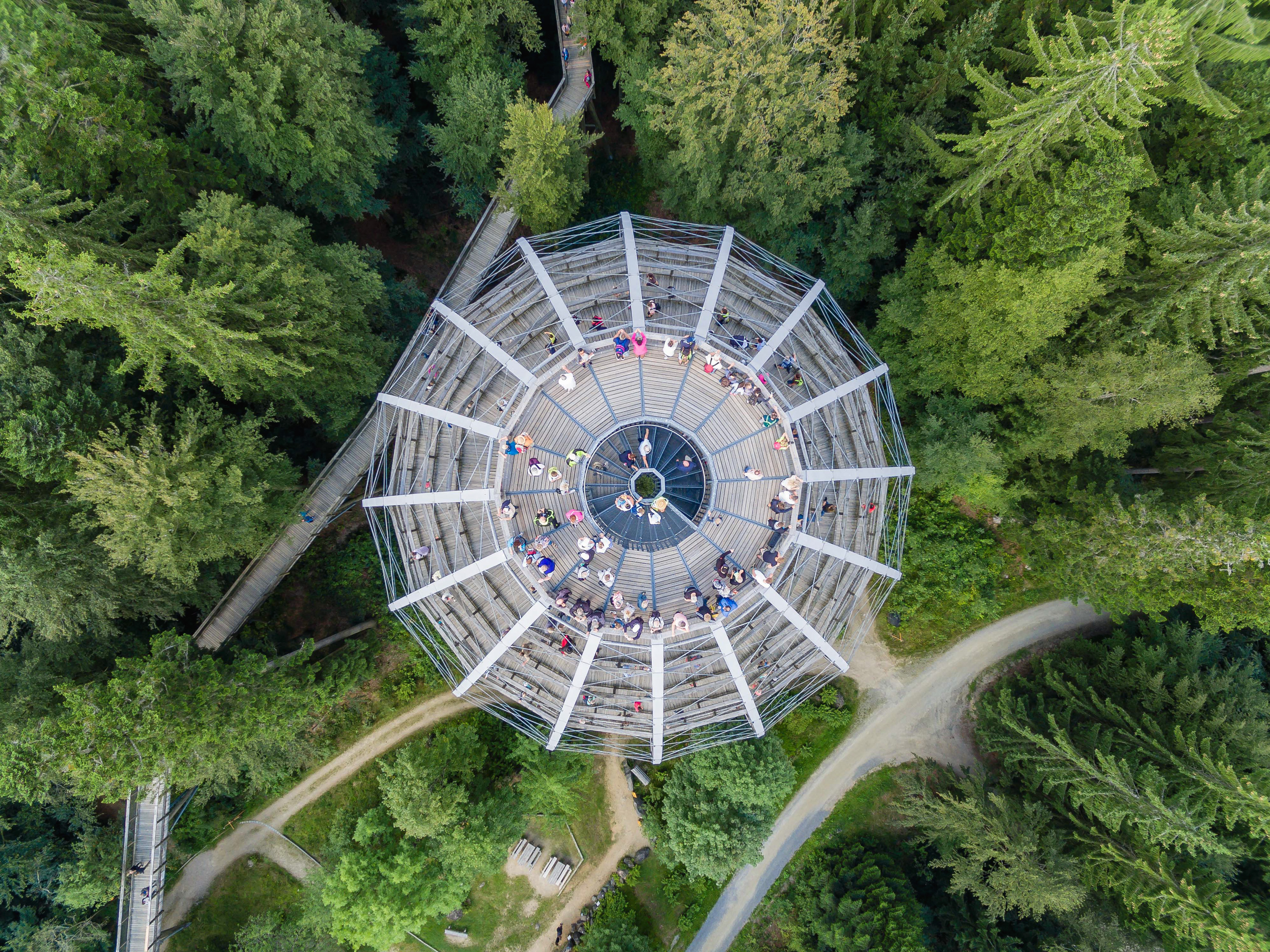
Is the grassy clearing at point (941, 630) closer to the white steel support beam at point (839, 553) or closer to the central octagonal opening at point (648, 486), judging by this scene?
the white steel support beam at point (839, 553)

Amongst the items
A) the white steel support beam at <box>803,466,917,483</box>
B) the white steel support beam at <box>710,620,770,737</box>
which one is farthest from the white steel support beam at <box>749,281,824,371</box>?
the white steel support beam at <box>710,620,770,737</box>

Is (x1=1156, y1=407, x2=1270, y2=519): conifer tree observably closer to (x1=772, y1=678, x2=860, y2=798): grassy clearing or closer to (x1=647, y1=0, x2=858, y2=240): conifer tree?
(x1=772, y1=678, x2=860, y2=798): grassy clearing

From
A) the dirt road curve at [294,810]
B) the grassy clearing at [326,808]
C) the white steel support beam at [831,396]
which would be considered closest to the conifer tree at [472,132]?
the white steel support beam at [831,396]

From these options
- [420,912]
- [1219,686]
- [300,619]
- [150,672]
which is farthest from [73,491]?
[1219,686]

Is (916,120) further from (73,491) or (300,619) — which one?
(300,619)

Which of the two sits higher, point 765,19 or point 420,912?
point 765,19

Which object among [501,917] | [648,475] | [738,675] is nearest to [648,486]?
[648,475]
